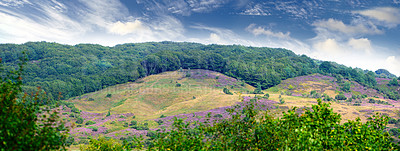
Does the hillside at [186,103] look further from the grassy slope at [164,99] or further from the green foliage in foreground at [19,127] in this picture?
the green foliage in foreground at [19,127]

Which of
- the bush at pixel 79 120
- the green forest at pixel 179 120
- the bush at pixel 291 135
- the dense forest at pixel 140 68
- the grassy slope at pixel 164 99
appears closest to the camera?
the green forest at pixel 179 120

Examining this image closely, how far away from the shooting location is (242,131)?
37.4 feet

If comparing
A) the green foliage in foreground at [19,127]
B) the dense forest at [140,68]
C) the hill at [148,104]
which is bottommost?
the hill at [148,104]

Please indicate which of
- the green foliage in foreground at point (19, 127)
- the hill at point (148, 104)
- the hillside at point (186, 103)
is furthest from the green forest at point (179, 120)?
the hill at point (148, 104)

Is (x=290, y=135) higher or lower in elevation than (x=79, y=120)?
higher

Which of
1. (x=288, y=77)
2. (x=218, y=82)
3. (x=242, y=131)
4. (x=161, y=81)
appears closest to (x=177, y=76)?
(x=161, y=81)

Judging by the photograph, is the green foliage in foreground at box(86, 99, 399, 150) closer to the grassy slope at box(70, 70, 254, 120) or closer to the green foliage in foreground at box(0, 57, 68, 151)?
the green foliage in foreground at box(0, 57, 68, 151)

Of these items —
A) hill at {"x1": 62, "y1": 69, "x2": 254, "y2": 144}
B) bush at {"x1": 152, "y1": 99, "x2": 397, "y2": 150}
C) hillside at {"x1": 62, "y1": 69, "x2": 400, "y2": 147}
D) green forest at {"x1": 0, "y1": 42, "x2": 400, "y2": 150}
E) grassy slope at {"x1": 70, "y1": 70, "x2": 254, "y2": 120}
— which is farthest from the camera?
grassy slope at {"x1": 70, "y1": 70, "x2": 254, "y2": 120}

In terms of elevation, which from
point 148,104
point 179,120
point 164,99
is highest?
point 179,120

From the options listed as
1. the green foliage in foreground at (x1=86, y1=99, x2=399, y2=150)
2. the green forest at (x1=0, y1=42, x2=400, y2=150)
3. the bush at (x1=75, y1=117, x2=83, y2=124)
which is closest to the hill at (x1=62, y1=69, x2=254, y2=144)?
the bush at (x1=75, y1=117, x2=83, y2=124)

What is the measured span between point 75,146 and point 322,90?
102 m

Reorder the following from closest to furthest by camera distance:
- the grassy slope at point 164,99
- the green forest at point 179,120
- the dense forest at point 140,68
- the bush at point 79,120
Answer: the green forest at point 179,120
the bush at point 79,120
the grassy slope at point 164,99
the dense forest at point 140,68

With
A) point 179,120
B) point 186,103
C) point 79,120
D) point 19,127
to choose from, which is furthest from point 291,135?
point 186,103

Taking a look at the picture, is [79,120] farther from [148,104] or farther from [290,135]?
[290,135]
